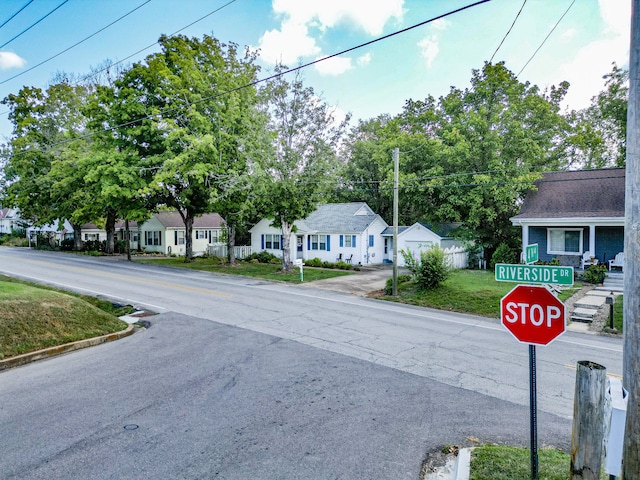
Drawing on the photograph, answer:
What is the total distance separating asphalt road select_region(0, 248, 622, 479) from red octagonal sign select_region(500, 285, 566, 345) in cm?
197

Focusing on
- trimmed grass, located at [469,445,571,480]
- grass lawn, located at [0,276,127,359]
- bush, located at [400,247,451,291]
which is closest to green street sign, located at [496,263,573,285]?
trimmed grass, located at [469,445,571,480]

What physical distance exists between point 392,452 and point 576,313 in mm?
11436

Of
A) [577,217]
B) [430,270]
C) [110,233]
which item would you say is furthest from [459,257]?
[110,233]

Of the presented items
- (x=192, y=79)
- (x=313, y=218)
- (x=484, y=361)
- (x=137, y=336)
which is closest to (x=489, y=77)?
(x=313, y=218)

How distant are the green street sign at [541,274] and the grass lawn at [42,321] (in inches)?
362

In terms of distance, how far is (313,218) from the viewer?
1281 inches

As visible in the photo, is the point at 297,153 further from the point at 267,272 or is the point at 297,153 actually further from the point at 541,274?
the point at 541,274

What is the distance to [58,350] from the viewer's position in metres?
8.54

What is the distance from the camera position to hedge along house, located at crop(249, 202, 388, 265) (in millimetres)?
29281

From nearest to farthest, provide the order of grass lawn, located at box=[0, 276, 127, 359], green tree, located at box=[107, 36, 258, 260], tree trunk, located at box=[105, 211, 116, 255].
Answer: grass lawn, located at box=[0, 276, 127, 359] < green tree, located at box=[107, 36, 258, 260] < tree trunk, located at box=[105, 211, 116, 255]

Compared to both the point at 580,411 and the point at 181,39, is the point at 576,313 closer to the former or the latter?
the point at 580,411

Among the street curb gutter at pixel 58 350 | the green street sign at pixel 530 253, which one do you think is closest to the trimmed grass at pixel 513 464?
the green street sign at pixel 530 253

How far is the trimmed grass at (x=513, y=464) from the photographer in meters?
4.06

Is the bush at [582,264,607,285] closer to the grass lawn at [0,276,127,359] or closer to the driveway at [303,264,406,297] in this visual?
the driveway at [303,264,406,297]
